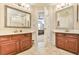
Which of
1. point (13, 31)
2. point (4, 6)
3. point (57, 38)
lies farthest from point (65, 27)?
point (4, 6)

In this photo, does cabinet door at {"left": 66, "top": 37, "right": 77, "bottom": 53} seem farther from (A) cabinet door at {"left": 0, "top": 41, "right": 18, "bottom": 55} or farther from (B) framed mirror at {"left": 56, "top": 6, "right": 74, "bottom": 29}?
(A) cabinet door at {"left": 0, "top": 41, "right": 18, "bottom": 55}

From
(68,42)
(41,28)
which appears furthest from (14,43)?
(68,42)

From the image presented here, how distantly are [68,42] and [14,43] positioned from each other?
0.95m

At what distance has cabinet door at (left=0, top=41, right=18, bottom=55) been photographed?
193cm

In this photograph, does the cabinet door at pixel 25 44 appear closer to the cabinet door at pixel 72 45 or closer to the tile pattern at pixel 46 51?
the tile pattern at pixel 46 51

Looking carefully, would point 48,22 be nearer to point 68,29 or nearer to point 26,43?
point 68,29

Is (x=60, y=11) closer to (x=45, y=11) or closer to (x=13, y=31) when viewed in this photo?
(x=45, y=11)

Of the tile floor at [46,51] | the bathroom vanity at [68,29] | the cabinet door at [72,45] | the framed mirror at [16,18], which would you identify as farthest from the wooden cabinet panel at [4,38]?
the cabinet door at [72,45]

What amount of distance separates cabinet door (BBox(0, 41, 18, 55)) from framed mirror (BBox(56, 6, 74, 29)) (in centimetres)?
84

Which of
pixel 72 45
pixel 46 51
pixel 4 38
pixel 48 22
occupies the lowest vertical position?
pixel 46 51

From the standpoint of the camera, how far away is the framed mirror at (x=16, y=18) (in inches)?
78.8

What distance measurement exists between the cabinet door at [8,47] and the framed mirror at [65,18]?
0.84 metres

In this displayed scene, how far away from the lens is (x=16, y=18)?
2.07m

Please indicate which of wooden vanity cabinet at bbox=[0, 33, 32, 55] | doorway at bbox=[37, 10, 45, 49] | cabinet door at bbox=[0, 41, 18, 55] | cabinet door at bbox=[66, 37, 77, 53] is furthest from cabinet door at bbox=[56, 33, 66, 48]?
cabinet door at bbox=[0, 41, 18, 55]
